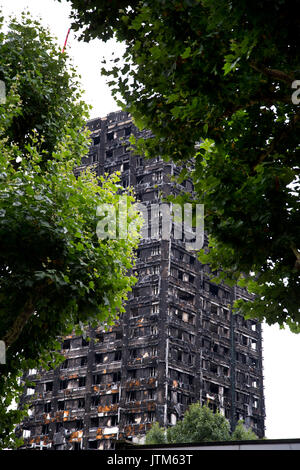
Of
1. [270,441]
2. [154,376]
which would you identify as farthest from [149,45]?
[154,376]

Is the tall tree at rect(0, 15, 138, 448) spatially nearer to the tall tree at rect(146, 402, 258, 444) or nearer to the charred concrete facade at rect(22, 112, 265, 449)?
the tall tree at rect(146, 402, 258, 444)

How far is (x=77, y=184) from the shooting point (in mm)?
13781

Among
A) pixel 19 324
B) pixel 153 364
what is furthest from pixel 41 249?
pixel 153 364

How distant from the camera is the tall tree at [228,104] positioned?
26.8ft

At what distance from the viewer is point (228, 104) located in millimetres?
9367

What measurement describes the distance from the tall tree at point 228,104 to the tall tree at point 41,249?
2.86 m

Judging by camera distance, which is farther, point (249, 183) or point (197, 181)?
point (197, 181)

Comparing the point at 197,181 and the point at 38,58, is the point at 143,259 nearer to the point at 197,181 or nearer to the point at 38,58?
the point at 38,58

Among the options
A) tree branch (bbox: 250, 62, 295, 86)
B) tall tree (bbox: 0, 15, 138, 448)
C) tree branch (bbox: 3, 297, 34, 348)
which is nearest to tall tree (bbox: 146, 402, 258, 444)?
tall tree (bbox: 0, 15, 138, 448)

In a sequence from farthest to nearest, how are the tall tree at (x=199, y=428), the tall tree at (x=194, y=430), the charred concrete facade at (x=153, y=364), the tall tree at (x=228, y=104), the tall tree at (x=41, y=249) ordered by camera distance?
1. the charred concrete facade at (x=153, y=364)
2. the tall tree at (x=199, y=428)
3. the tall tree at (x=194, y=430)
4. the tall tree at (x=41, y=249)
5. the tall tree at (x=228, y=104)

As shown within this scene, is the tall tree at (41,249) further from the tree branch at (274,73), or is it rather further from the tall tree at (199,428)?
the tall tree at (199,428)

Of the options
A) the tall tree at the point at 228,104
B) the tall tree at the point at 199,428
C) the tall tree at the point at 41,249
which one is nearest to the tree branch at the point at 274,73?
the tall tree at the point at 228,104

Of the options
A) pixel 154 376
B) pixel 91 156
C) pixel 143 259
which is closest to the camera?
pixel 154 376
